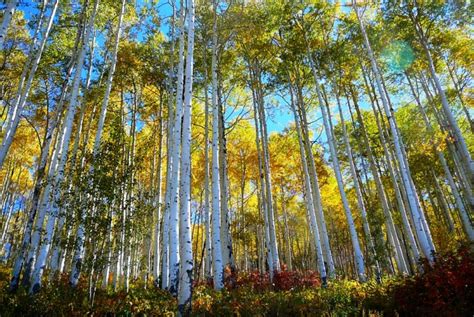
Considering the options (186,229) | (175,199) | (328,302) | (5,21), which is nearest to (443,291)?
(328,302)

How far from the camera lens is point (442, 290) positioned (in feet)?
16.1

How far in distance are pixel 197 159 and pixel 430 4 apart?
13529 millimetres

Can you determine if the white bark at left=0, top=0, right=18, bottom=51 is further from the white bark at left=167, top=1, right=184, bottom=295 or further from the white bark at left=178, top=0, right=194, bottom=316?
the white bark at left=178, top=0, right=194, bottom=316

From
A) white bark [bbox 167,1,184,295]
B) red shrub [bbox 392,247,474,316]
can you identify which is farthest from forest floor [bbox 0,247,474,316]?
white bark [bbox 167,1,184,295]

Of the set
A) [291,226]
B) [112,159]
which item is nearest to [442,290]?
[112,159]

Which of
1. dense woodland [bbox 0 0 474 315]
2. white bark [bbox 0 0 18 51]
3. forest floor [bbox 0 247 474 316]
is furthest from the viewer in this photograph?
dense woodland [bbox 0 0 474 315]

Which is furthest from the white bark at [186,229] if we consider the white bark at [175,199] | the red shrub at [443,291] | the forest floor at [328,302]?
the red shrub at [443,291]

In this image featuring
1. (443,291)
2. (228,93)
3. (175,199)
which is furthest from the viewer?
(228,93)

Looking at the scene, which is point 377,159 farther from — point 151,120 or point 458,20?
point 151,120

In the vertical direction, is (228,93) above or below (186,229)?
above

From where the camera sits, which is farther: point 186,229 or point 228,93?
point 228,93

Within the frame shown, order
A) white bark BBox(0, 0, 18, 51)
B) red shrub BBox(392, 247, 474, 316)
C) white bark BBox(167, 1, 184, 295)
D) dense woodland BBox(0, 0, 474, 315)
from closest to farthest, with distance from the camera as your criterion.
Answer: red shrub BBox(392, 247, 474, 316) < white bark BBox(167, 1, 184, 295) < white bark BBox(0, 0, 18, 51) < dense woodland BBox(0, 0, 474, 315)

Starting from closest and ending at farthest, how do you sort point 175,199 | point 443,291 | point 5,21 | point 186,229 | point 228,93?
point 443,291, point 186,229, point 175,199, point 5,21, point 228,93

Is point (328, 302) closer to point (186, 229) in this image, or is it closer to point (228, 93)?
point (186, 229)
